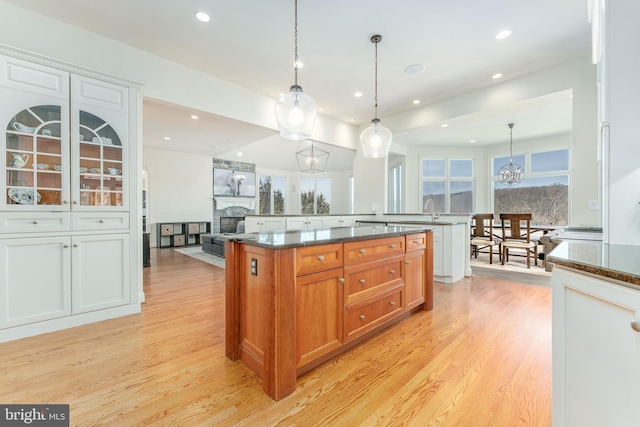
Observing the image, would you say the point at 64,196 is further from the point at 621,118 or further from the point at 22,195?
the point at 621,118

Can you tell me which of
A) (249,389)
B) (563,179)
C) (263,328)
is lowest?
(249,389)

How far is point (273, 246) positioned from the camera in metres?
1.51

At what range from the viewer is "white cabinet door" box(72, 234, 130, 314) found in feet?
8.29

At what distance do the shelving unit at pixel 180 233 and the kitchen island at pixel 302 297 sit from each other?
22.6 feet

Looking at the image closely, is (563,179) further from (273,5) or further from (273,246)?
(273,246)

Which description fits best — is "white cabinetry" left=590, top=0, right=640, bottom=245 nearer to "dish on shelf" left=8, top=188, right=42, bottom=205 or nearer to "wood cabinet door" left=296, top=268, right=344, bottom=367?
"wood cabinet door" left=296, top=268, right=344, bottom=367

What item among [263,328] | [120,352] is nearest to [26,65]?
[120,352]

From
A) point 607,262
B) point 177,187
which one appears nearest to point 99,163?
point 607,262

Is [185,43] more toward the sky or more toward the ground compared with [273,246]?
more toward the sky

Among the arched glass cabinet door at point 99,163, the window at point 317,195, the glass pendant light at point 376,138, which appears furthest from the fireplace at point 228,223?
the glass pendant light at point 376,138

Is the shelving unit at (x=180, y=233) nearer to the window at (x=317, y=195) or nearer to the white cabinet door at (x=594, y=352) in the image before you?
the window at (x=317, y=195)

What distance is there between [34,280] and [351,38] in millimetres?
3930

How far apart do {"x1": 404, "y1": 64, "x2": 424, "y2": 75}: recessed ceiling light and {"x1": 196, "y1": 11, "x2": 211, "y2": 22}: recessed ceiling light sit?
255 cm

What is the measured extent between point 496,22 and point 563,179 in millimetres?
6514
